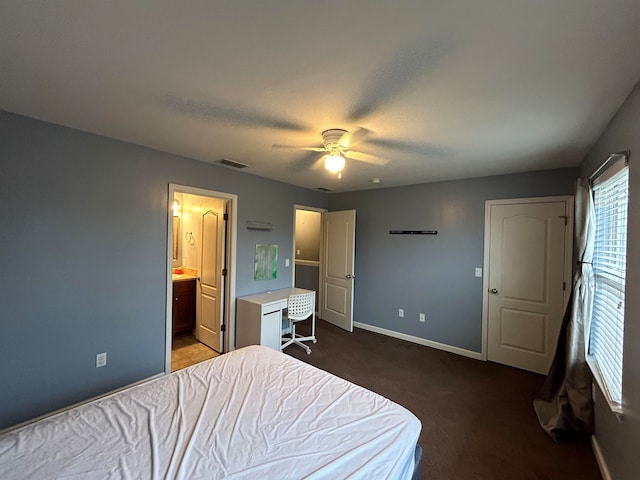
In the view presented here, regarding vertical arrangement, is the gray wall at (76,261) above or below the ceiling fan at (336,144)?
below

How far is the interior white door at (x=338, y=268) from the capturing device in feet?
15.1

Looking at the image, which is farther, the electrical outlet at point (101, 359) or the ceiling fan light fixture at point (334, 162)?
the electrical outlet at point (101, 359)

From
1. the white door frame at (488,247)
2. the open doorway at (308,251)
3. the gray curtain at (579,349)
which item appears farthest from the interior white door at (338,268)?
the gray curtain at (579,349)

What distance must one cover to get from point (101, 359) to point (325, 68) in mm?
2998

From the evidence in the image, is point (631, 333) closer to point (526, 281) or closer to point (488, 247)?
point (526, 281)

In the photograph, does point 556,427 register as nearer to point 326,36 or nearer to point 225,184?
point 326,36

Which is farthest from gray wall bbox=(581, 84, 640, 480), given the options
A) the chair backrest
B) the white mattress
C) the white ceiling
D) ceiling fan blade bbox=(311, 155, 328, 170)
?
the chair backrest

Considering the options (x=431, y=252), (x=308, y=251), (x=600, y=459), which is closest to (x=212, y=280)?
(x=308, y=251)

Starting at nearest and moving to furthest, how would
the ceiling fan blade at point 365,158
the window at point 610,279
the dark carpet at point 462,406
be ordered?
the window at point 610,279 → the dark carpet at point 462,406 → the ceiling fan blade at point 365,158

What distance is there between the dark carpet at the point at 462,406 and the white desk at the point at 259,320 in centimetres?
51

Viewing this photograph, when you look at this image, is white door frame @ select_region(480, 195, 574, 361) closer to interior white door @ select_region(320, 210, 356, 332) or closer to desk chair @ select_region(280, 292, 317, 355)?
interior white door @ select_region(320, 210, 356, 332)

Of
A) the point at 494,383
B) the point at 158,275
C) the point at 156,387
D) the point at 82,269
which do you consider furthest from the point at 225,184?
the point at 494,383

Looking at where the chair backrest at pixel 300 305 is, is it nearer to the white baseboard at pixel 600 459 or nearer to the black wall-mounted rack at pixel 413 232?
the black wall-mounted rack at pixel 413 232

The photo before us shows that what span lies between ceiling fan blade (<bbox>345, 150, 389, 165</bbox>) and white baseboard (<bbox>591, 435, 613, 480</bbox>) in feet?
9.46
